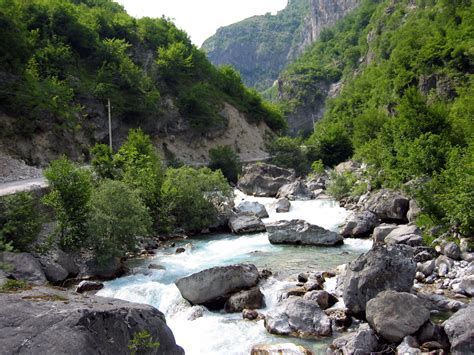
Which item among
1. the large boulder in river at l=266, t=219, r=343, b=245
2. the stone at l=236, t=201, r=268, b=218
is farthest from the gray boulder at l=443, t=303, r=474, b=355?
the stone at l=236, t=201, r=268, b=218

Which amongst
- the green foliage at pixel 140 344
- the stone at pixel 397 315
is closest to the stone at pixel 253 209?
the stone at pixel 397 315

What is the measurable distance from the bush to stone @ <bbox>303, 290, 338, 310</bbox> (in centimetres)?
974

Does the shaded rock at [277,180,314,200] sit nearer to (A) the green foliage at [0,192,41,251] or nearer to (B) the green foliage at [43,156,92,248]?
(B) the green foliage at [43,156,92,248]

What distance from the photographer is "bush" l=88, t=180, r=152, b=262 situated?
20.4m

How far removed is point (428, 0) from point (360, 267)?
7621 cm

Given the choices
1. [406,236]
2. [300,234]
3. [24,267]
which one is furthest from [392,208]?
[24,267]

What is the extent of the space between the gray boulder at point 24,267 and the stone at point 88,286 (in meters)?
1.39

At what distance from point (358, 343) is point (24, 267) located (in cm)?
1309

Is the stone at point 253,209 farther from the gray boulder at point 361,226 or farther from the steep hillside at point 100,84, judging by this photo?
the steep hillside at point 100,84

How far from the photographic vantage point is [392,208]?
2570 centimetres

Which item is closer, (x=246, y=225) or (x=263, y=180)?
(x=246, y=225)

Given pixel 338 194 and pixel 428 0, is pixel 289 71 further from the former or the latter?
pixel 338 194

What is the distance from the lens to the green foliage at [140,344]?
8.85m

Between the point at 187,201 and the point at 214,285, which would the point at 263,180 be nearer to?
the point at 187,201
